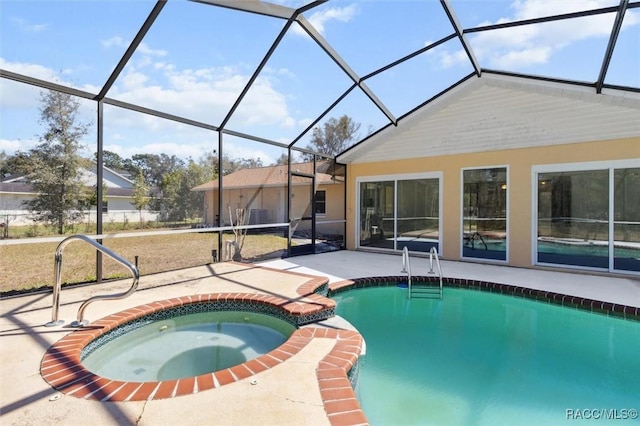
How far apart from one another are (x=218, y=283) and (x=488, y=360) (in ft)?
13.2

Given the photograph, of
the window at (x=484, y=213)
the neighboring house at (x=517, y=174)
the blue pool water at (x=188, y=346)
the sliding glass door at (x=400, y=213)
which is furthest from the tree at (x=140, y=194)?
the window at (x=484, y=213)

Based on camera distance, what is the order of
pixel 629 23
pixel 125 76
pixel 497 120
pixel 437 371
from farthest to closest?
pixel 497 120
pixel 125 76
pixel 629 23
pixel 437 371

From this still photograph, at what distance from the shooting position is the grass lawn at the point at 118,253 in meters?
4.66

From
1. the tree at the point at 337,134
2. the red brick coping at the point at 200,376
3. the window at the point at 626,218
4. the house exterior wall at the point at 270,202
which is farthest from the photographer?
the tree at the point at 337,134

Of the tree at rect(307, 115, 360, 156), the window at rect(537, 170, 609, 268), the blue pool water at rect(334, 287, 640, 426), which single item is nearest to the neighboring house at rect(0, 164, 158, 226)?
the blue pool water at rect(334, 287, 640, 426)

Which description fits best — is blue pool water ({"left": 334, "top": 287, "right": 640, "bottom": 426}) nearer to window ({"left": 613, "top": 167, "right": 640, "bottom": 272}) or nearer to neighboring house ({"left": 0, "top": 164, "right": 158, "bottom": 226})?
window ({"left": 613, "top": 167, "right": 640, "bottom": 272})

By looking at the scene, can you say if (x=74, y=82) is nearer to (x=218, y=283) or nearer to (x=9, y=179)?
(x=9, y=179)

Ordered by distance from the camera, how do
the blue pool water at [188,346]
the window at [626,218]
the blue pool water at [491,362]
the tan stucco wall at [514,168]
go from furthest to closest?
the tan stucco wall at [514,168]
the window at [626,218]
the blue pool water at [188,346]
the blue pool water at [491,362]

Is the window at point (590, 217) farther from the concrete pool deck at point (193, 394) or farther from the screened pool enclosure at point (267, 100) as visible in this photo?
the concrete pool deck at point (193, 394)

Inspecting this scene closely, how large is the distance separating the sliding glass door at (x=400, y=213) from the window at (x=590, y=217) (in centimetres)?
238

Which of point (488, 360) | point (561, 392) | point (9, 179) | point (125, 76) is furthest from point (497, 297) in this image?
point (9, 179)

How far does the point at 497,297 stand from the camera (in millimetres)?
5770

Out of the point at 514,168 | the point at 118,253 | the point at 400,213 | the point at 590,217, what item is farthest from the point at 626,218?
the point at 118,253

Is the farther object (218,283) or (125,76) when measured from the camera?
(218,283)
